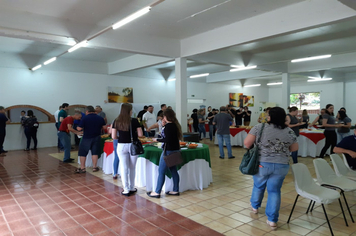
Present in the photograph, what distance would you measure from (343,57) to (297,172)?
29.4 ft

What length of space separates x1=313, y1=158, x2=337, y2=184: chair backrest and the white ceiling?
9.48 feet

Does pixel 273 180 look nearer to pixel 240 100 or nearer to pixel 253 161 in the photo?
pixel 253 161

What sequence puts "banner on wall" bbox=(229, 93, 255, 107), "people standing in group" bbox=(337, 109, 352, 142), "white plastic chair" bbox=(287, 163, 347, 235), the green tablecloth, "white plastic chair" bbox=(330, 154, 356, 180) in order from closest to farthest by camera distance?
"white plastic chair" bbox=(287, 163, 347, 235), "white plastic chair" bbox=(330, 154, 356, 180), the green tablecloth, "people standing in group" bbox=(337, 109, 352, 142), "banner on wall" bbox=(229, 93, 255, 107)

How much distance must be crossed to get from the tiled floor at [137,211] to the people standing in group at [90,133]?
0.61 m

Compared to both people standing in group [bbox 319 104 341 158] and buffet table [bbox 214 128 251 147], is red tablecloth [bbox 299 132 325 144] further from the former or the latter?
buffet table [bbox 214 128 251 147]

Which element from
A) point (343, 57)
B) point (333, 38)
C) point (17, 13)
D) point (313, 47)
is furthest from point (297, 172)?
point (343, 57)

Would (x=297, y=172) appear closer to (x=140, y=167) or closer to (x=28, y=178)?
(x=140, y=167)

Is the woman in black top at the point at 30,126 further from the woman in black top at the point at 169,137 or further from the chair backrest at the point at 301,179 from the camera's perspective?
the chair backrest at the point at 301,179

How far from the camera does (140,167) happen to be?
4602 millimetres

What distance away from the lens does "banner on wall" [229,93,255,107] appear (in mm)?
16984

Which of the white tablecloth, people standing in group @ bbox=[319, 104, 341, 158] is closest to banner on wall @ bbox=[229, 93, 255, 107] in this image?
people standing in group @ bbox=[319, 104, 341, 158]

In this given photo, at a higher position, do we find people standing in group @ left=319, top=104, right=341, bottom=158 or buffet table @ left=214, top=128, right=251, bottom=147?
people standing in group @ left=319, top=104, right=341, bottom=158

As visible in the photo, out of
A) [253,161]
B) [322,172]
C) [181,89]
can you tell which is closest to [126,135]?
[253,161]

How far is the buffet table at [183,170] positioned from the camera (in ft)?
14.3
